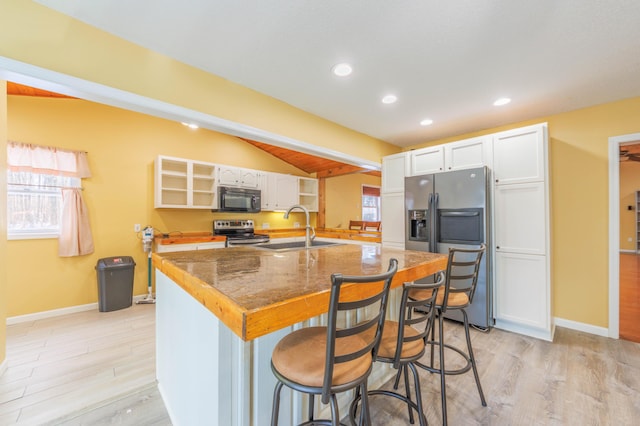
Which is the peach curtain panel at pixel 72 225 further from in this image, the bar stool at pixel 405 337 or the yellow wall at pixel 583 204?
the yellow wall at pixel 583 204

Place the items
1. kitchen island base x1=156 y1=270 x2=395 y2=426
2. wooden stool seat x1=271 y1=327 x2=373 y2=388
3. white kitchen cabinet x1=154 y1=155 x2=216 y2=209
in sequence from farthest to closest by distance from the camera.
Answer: white kitchen cabinet x1=154 y1=155 x2=216 y2=209, kitchen island base x1=156 y1=270 x2=395 y2=426, wooden stool seat x1=271 y1=327 x2=373 y2=388

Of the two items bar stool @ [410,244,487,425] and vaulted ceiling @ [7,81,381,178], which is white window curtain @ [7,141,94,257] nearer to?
vaulted ceiling @ [7,81,381,178]

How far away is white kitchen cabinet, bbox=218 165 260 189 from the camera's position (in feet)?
14.6

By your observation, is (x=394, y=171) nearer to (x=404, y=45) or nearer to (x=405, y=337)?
(x=404, y=45)

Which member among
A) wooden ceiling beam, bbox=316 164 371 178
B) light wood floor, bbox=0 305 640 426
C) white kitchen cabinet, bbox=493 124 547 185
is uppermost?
wooden ceiling beam, bbox=316 164 371 178

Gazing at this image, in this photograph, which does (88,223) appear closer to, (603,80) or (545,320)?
(545,320)

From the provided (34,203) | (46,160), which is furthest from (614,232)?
(34,203)

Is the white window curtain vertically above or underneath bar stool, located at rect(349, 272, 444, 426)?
above

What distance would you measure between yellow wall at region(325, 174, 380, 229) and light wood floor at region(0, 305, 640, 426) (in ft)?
13.1

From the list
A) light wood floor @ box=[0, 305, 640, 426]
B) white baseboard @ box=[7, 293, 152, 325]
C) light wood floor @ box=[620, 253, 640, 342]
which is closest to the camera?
light wood floor @ box=[0, 305, 640, 426]

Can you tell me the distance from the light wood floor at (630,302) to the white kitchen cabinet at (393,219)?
246 centimetres

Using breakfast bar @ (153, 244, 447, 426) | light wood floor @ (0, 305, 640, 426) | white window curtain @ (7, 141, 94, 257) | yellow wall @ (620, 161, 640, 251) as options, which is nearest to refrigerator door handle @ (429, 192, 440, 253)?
light wood floor @ (0, 305, 640, 426)

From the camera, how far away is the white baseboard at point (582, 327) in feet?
9.03

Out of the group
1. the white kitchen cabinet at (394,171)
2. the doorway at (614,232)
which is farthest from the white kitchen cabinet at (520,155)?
the white kitchen cabinet at (394,171)
